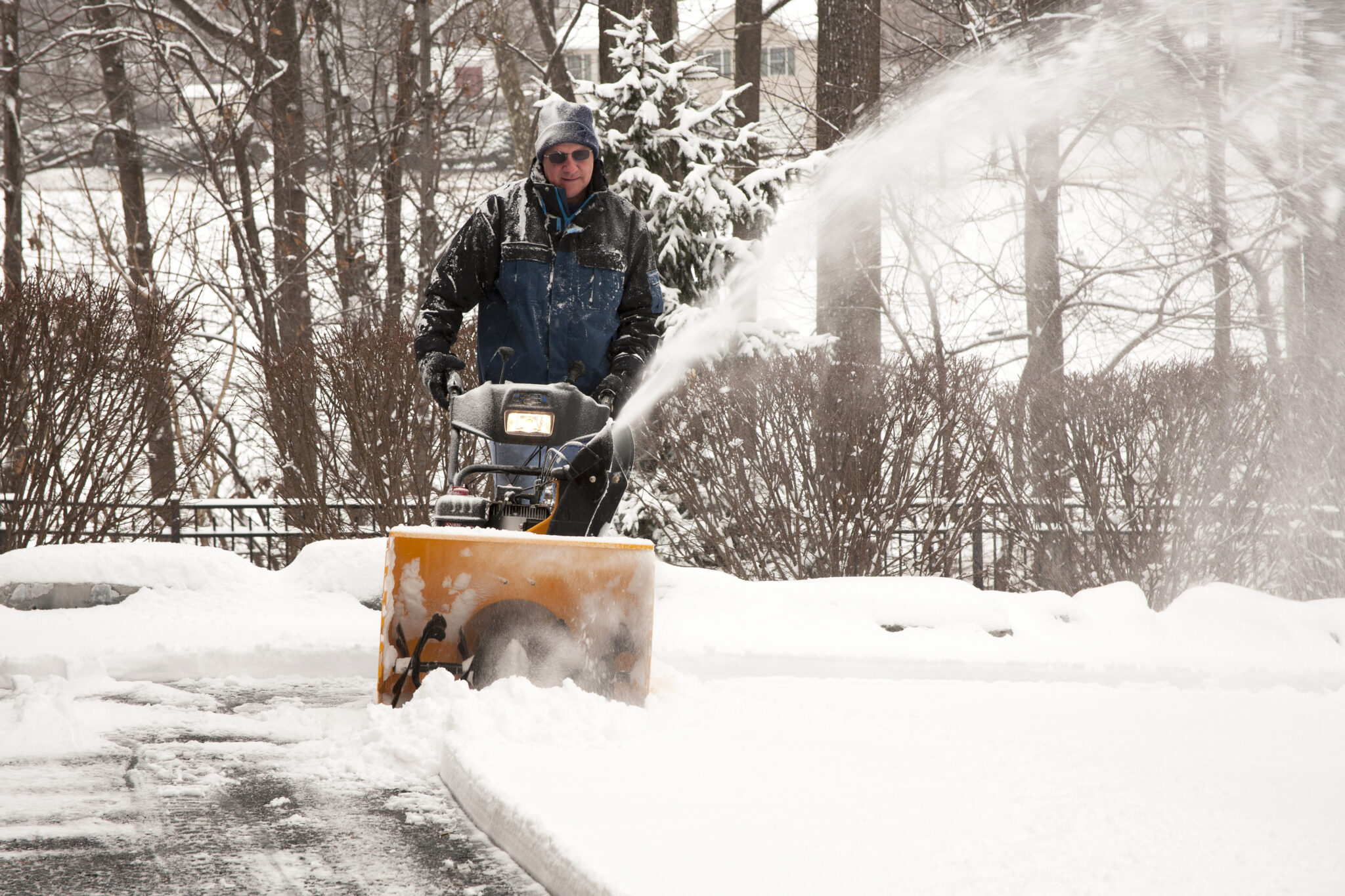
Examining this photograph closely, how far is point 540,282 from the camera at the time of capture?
3.87m

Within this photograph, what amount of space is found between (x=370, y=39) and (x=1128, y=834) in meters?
16.0

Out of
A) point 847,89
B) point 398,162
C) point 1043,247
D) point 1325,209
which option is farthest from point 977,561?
point 398,162

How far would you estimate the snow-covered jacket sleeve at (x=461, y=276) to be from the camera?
12.7 feet

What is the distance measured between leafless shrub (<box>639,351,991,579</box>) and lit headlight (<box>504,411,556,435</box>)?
362cm

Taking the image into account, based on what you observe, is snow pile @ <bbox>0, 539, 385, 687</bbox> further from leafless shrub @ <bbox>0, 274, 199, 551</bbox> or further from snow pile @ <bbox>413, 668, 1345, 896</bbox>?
leafless shrub @ <bbox>0, 274, 199, 551</bbox>

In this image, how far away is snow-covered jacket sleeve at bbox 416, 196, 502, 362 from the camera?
12.7ft

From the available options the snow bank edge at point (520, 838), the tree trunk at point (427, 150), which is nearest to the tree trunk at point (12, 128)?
the tree trunk at point (427, 150)

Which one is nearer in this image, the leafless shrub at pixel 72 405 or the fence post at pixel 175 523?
the leafless shrub at pixel 72 405

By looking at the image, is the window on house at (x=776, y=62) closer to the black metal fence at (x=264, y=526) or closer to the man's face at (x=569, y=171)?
the black metal fence at (x=264, y=526)

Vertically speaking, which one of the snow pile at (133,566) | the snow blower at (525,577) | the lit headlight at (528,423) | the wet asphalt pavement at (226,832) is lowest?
the wet asphalt pavement at (226,832)

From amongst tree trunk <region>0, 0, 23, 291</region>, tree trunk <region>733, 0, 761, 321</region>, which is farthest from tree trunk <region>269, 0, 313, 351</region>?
tree trunk <region>733, 0, 761, 321</region>

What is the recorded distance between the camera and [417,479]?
769 centimetres

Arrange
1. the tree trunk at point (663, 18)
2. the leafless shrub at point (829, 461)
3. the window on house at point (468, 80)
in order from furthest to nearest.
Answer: the window on house at point (468, 80)
the tree trunk at point (663, 18)
the leafless shrub at point (829, 461)

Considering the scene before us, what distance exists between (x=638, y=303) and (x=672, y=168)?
4863mm
